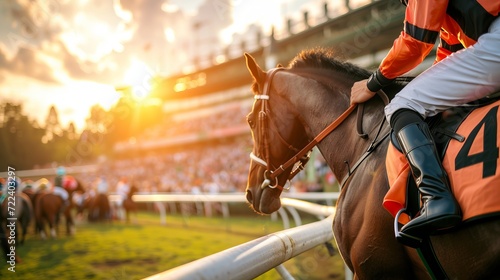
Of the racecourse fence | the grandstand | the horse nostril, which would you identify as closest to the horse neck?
the racecourse fence

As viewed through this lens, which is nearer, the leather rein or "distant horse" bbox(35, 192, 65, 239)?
the leather rein

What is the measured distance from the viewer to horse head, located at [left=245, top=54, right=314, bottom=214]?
215 cm

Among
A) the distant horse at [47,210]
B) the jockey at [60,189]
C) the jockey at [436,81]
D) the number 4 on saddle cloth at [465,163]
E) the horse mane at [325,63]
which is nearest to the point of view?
the number 4 on saddle cloth at [465,163]

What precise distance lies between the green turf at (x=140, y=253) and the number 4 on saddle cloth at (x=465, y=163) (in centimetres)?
290

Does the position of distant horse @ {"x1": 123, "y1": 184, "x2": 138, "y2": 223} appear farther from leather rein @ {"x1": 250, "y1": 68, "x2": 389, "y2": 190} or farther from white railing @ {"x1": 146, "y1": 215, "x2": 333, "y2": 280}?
white railing @ {"x1": 146, "y1": 215, "x2": 333, "y2": 280}

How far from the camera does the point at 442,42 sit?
5.59 ft

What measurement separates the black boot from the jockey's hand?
408 millimetres

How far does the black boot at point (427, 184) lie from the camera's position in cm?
111

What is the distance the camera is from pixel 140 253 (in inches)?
237

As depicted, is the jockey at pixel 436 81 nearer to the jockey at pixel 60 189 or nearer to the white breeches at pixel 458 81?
the white breeches at pixel 458 81

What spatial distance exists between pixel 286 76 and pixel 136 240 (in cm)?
668

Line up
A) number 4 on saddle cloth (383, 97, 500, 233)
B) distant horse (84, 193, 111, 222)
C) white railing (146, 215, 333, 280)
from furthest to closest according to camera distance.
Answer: distant horse (84, 193, 111, 222), number 4 on saddle cloth (383, 97, 500, 233), white railing (146, 215, 333, 280)

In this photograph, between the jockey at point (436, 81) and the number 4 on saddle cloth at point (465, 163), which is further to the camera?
the jockey at point (436, 81)

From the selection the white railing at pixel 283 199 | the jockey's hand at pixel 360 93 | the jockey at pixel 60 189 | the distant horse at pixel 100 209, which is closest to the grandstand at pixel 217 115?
the white railing at pixel 283 199
